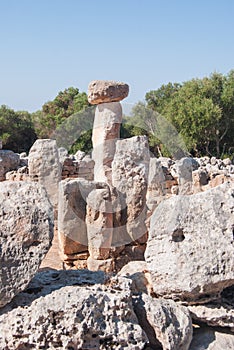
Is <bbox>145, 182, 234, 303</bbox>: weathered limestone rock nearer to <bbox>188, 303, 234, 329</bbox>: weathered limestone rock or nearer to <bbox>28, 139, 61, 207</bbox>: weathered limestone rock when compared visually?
<bbox>188, 303, 234, 329</bbox>: weathered limestone rock

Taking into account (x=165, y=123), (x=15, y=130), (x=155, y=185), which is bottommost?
(x=155, y=185)

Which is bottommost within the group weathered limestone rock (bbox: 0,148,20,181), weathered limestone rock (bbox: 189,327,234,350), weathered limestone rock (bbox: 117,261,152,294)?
weathered limestone rock (bbox: 189,327,234,350)

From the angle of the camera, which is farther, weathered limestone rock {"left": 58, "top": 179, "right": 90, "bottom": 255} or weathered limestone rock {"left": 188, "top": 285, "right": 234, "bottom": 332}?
weathered limestone rock {"left": 58, "top": 179, "right": 90, "bottom": 255}

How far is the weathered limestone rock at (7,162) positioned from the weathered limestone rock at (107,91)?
11.0 ft

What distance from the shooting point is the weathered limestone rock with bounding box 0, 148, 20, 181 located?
1262 cm


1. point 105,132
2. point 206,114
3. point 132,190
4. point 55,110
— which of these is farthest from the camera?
point 55,110

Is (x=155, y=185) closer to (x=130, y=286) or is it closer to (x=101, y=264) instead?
(x=101, y=264)

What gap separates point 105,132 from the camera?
11.2 meters

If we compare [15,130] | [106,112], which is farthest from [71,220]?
[15,130]

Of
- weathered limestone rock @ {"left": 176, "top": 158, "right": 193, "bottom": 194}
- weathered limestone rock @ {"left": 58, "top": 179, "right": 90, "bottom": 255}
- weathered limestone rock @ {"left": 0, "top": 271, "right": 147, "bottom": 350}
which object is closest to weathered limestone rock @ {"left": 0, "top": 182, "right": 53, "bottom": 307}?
weathered limestone rock @ {"left": 0, "top": 271, "right": 147, "bottom": 350}

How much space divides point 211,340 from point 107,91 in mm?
9016

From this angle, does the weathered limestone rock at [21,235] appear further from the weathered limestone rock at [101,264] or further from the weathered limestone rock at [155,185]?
the weathered limestone rock at [155,185]

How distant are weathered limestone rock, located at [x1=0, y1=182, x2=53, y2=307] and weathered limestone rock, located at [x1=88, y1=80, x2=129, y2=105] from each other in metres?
8.56

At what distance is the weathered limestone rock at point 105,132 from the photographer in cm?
1084
